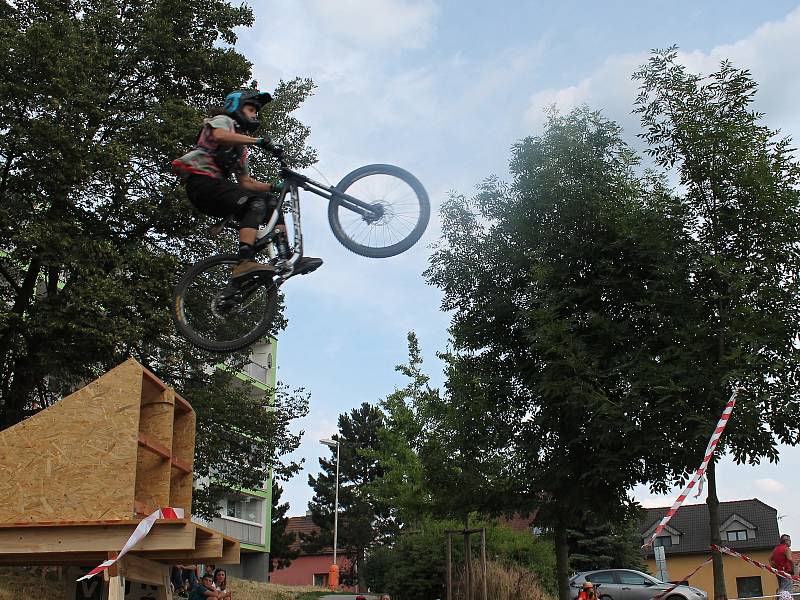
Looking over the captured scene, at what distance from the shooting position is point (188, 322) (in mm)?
8930

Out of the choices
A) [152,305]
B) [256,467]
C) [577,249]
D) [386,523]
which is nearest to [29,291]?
[152,305]

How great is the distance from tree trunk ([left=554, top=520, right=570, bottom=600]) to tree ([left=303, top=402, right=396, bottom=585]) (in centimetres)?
3633

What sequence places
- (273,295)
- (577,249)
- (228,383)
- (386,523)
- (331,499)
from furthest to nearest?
(331,499) < (386,523) < (228,383) < (577,249) < (273,295)

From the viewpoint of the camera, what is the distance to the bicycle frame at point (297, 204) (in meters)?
8.09

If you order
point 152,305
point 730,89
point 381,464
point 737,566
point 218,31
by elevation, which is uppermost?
point 218,31

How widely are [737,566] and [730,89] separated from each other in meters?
50.4

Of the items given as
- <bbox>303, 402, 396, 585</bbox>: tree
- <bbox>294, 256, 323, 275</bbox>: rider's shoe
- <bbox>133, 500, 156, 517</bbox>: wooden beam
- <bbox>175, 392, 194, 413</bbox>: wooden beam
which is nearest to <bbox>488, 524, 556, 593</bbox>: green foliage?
<bbox>175, 392, 194, 413</bbox>: wooden beam

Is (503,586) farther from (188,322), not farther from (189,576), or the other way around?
(188,322)

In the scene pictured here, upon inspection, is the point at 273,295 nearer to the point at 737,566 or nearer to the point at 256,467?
the point at 256,467

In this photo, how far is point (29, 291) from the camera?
21562mm

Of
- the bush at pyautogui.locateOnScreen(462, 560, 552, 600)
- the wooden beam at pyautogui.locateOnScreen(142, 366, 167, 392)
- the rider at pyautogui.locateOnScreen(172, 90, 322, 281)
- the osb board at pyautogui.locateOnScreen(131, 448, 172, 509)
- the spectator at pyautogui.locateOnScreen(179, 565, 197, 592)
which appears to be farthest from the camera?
the bush at pyautogui.locateOnScreen(462, 560, 552, 600)

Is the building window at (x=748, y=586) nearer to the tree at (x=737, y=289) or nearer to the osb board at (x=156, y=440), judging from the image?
the tree at (x=737, y=289)

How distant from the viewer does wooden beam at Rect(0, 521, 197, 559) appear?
11.6m

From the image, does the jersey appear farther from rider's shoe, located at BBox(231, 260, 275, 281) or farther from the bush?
the bush
